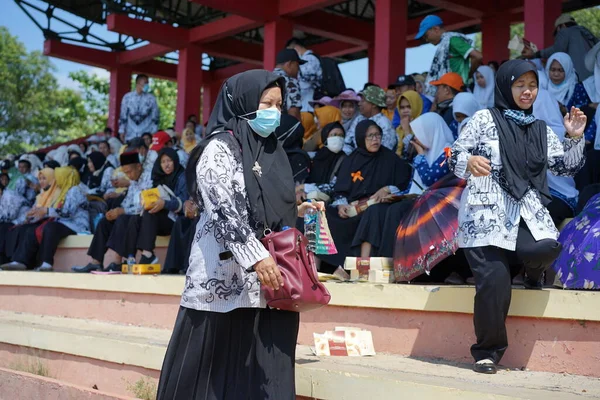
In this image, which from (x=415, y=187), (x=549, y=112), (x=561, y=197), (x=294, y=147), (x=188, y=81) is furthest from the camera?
(x=188, y=81)

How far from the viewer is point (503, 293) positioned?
400 cm

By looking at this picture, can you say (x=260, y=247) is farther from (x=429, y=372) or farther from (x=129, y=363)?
(x=129, y=363)

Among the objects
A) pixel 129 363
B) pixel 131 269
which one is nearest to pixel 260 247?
pixel 129 363

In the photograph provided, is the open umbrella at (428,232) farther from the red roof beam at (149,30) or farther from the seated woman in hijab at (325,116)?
the red roof beam at (149,30)

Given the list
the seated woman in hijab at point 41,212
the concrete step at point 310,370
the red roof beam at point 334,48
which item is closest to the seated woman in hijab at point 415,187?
the concrete step at point 310,370

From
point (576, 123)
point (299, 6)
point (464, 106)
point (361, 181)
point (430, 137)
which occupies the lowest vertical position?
point (361, 181)

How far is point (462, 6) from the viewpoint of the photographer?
1160 cm

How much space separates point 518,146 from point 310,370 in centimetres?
162

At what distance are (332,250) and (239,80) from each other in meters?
1.04

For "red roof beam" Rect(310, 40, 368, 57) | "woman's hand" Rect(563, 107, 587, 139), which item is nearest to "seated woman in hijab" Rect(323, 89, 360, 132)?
"woman's hand" Rect(563, 107, 587, 139)

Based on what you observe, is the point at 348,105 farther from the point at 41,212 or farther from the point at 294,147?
the point at 41,212

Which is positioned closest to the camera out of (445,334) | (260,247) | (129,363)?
(260,247)

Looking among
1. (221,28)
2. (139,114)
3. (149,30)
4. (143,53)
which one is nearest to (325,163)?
(221,28)

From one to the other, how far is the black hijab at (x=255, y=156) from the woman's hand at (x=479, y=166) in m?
0.98
